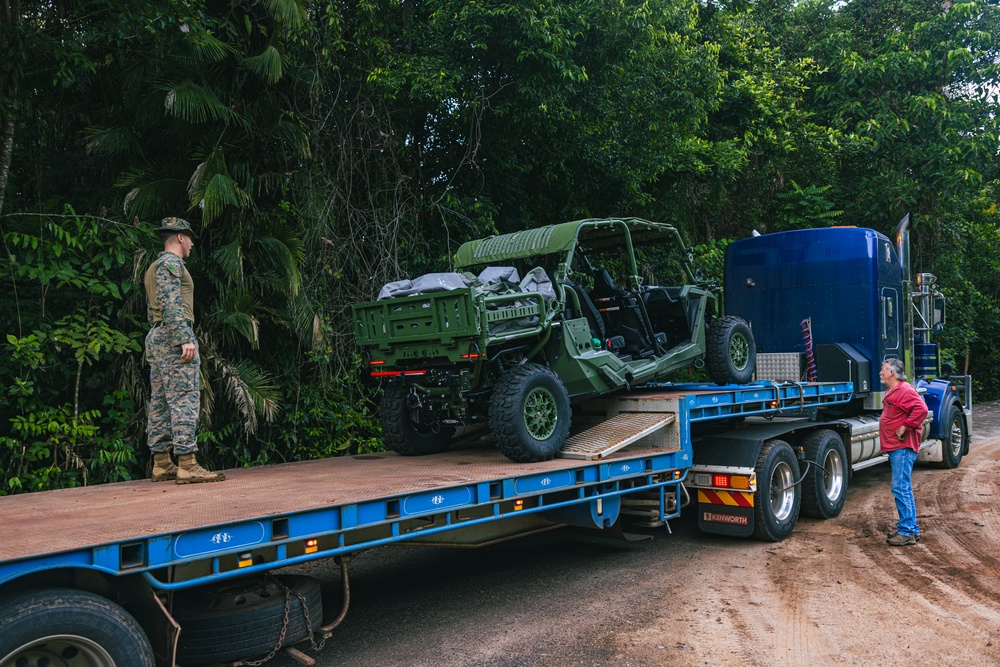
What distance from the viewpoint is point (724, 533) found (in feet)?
25.5

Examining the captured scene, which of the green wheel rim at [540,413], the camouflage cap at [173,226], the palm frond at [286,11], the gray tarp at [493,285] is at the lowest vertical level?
the green wheel rim at [540,413]

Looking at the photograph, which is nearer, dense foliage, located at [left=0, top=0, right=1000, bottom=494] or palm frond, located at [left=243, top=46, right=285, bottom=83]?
dense foliage, located at [left=0, top=0, right=1000, bottom=494]

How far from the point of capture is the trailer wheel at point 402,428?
286 inches

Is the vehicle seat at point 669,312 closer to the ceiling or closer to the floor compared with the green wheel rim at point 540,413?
closer to the ceiling

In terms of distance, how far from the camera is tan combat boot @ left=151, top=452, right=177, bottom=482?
5910 mm

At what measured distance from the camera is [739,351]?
8.92 meters

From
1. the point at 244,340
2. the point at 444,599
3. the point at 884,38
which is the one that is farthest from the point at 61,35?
the point at 884,38

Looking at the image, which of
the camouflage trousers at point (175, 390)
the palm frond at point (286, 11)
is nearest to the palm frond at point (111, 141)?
the palm frond at point (286, 11)

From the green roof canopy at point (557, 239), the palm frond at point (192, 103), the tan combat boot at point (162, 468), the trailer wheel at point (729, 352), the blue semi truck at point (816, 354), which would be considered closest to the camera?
the tan combat boot at point (162, 468)

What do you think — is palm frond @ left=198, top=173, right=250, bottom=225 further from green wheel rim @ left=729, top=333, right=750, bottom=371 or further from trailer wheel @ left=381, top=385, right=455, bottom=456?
green wheel rim @ left=729, top=333, right=750, bottom=371

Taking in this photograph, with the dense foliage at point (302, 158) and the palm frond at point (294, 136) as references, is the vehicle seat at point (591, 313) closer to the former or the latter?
the dense foliage at point (302, 158)

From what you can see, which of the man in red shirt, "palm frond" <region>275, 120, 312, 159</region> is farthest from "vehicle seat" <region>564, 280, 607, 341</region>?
"palm frond" <region>275, 120, 312, 159</region>

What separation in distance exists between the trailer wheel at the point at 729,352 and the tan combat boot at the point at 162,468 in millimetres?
5427

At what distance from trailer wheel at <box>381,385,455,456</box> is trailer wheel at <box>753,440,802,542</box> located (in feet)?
9.96
